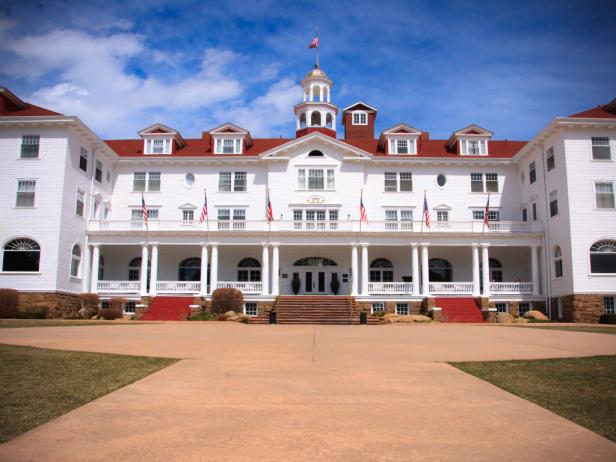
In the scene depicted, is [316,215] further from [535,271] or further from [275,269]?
[535,271]

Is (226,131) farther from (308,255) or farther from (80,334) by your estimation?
(80,334)

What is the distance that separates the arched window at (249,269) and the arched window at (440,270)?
12716mm

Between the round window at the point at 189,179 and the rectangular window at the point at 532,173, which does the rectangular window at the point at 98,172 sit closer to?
the round window at the point at 189,179

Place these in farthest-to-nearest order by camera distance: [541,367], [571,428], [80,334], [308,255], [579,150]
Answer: [308,255] → [579,150] → [80,334] → [541,367] → [571,428]

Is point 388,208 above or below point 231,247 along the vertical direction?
above

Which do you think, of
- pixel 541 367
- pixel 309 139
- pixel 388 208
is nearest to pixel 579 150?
pixel 388 208

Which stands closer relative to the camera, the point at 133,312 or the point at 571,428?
the point at 571,428

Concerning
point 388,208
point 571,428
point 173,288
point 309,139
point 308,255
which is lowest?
point 571,428

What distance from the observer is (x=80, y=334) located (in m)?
19.3

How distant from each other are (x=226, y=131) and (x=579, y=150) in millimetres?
24737

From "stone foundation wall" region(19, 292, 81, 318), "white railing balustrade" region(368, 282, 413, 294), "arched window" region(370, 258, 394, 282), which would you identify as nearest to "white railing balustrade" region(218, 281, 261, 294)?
"white railing balustrade" region(368, 282, 413, 294)

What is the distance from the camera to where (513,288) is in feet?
127

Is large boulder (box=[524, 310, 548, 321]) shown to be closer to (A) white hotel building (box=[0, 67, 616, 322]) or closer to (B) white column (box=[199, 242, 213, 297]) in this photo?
(A) white hotel building (box=[0, 67, 616, 322])

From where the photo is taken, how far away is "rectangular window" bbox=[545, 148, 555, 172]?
37500mm
